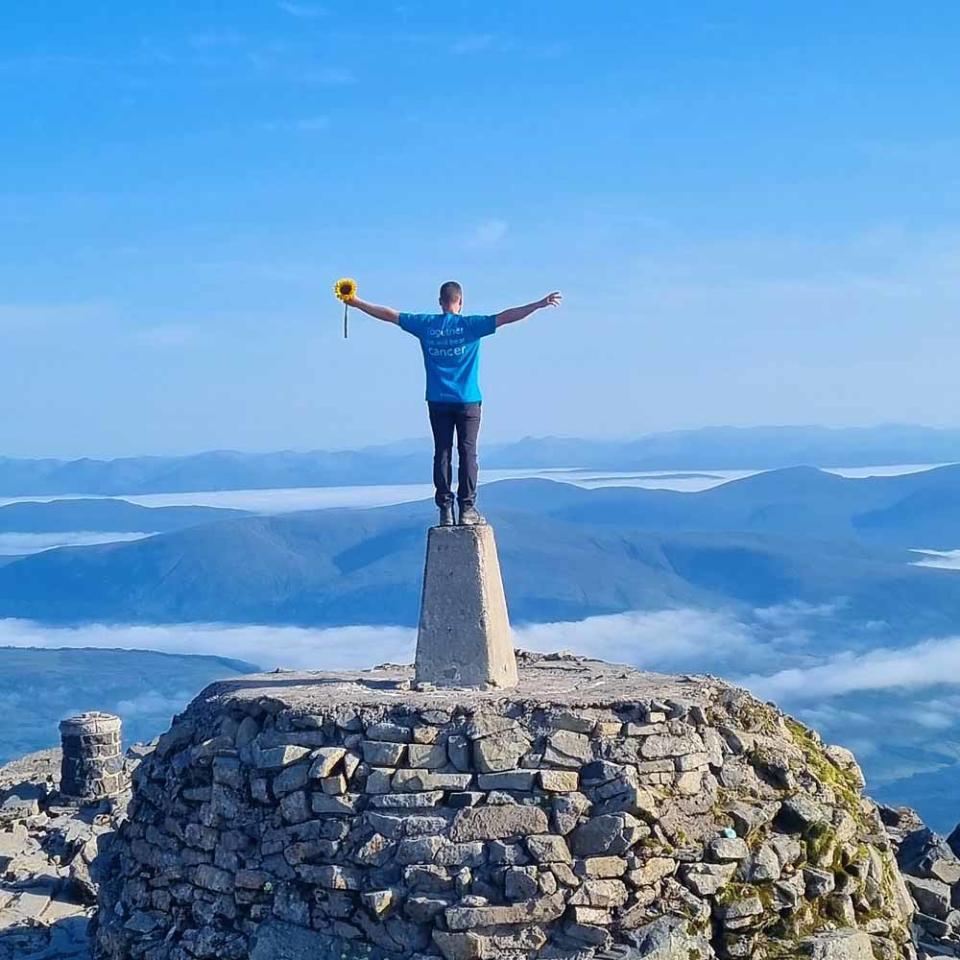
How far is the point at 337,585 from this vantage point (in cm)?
17575

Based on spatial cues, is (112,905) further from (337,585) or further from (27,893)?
(337,585)

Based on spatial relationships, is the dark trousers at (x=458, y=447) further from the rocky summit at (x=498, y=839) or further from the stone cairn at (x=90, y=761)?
the stone cairn at (x=90, y=761)

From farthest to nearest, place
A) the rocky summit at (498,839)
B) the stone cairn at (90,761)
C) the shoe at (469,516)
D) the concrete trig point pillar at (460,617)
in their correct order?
the stone cairn at (90,761) → the shoe at (469,516) → the concrete trig point pillar at (460,617) → the rocky summit at (498,839)

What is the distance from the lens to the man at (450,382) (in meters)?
13.3

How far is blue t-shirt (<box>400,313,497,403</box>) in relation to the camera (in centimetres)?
1327

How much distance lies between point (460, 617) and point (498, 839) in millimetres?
2760

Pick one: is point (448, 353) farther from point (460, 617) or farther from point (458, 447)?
point (460, 617)

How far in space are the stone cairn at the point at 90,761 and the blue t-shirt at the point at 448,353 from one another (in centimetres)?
1338

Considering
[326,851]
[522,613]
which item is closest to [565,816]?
[326,851]

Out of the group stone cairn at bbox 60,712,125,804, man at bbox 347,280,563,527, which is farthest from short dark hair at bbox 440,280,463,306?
stone cairn at bbox 60,712,125,804

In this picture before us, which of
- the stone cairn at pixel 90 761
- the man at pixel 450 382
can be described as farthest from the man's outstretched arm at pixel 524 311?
the stone cairn at pixel 90 761

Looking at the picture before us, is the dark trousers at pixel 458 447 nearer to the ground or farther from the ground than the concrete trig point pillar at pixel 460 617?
farther from the ground

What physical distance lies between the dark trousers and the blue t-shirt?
0.12 meters

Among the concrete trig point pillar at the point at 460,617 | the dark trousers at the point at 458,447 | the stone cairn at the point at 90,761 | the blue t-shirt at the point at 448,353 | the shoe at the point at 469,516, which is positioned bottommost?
the stone cairn at the point at 90,761
